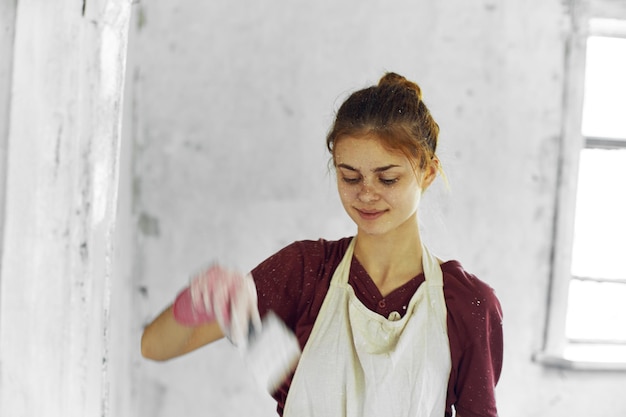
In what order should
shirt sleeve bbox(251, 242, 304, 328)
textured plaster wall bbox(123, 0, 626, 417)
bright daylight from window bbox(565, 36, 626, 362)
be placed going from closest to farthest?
shirt sleeve bbox(251, 242, 304, 328)
textured plaster wall bbox(123, 0, 626, 417)
bright daylight from window bbox(565, 36, 626, 362)

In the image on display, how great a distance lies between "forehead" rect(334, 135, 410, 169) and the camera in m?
1.37

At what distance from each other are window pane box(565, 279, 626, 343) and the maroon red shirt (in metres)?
1.25

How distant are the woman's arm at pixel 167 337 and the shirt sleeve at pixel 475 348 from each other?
0.52m

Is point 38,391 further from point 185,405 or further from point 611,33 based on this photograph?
point 611,33

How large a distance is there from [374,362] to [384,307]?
120mm

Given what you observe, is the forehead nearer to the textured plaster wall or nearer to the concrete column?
the textured plaster wall

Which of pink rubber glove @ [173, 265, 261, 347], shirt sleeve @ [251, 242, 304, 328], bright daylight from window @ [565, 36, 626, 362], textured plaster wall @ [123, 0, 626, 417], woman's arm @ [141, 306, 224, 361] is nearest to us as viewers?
pink rubber glove @ [173, 265, 261, 347]

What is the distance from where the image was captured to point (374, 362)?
1.39 meters

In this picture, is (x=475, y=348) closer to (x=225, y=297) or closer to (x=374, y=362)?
(x=374, y=362)

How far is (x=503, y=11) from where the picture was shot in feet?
7.14

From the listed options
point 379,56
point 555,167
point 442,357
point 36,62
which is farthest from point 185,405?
point 36,62

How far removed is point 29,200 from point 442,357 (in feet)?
3.39

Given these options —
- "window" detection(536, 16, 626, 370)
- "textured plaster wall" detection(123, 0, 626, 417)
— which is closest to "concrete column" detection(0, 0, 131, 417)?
"textured plaster wall" detection(123, 0, 626, 417)

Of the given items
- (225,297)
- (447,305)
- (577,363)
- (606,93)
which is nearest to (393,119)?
(447,305)
